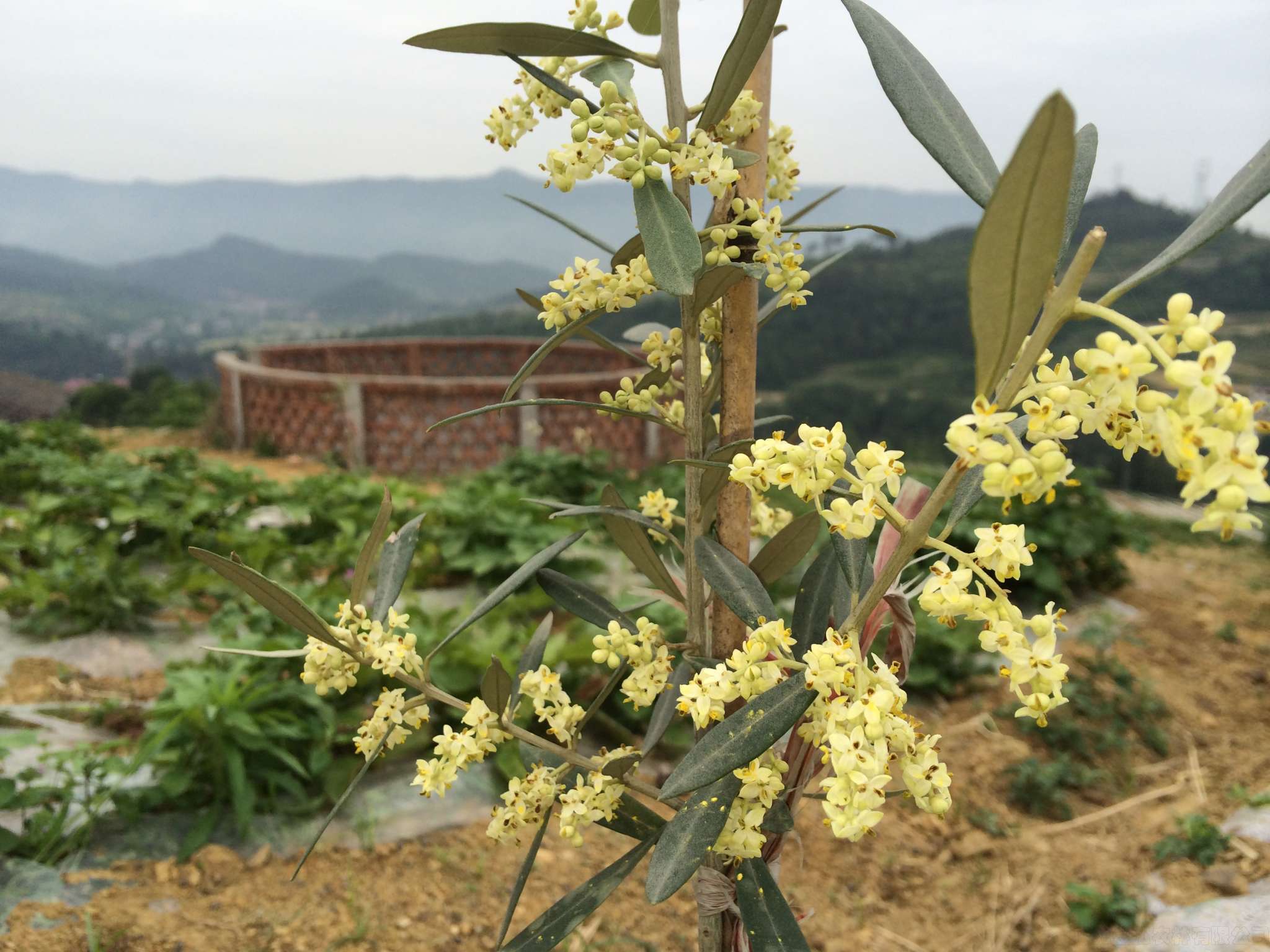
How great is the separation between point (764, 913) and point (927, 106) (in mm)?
871

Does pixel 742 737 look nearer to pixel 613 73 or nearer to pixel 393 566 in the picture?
pixel 393 566

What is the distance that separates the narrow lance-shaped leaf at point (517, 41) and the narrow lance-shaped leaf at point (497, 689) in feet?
2.24

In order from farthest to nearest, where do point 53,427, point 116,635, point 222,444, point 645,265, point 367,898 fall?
point 222,444
point 53,427
point 116,635
point 367,898
point 645,265

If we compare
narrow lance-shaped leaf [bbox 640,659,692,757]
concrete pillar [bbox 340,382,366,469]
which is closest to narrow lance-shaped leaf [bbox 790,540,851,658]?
narrow lance-shaped leaf [bbox 640,659,692,757]

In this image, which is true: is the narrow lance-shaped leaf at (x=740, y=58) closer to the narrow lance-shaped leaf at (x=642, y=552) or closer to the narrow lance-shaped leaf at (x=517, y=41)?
the narrow lance-shaped leaf at (x=517, y=41)

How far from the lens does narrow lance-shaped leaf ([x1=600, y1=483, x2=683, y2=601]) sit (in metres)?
1.13

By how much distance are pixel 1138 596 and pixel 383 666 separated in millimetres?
4009

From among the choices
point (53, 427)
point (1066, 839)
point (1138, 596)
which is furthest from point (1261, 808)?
point (53, 427)

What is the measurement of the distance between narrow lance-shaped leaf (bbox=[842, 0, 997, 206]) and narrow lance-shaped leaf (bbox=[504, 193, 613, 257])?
37 centimetres

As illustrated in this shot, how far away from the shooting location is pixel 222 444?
8.15 meters

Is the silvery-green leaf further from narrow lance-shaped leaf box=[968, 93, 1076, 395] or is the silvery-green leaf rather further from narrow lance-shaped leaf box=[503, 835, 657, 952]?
narrow lance-shaped leaf box=[503, 835, 657, 952]

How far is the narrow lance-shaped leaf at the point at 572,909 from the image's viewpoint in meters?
1.02

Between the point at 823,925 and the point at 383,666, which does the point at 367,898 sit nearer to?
the point at 823,925

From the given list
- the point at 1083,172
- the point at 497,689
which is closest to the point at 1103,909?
the point at 497,689
